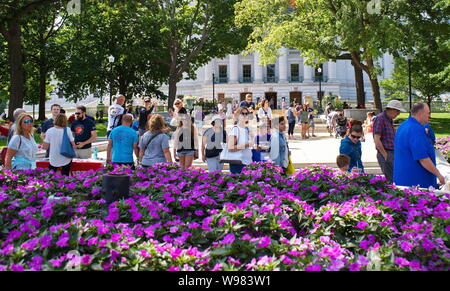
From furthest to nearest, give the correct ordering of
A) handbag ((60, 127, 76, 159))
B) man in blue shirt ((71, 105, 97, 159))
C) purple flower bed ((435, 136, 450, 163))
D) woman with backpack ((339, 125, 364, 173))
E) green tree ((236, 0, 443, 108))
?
1. green tree ((236, 0, 443, 108))
2. purple flower bed ((435, 136, 450, 163))
3. man in blue shirt ((71, 105, 97, 159))
4. handbag ((60, 127, 76, 159))
5. woman with backpack ((339, 125, 364, 173))

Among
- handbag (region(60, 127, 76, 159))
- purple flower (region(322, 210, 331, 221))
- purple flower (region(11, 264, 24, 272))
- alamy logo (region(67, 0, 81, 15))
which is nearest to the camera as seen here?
purple flower (region(11, 264, 24, 272))

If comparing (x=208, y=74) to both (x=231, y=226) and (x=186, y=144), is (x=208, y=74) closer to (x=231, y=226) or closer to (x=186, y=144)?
(x=186, y=144)

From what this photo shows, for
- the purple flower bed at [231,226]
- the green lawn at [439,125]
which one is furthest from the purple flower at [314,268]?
the green lawn at [439,125]

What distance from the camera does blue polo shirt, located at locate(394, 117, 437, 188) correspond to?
6402 mm

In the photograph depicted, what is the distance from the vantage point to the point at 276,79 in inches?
3297

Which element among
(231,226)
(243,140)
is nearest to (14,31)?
(243,140)

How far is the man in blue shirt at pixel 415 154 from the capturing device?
21.0ft

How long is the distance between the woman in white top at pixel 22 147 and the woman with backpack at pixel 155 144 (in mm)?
1849

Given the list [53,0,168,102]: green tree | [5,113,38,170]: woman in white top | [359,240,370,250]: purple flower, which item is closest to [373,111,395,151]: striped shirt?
[359,240,370,250]: purple flower

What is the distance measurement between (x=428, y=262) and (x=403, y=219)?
1320 millimetres

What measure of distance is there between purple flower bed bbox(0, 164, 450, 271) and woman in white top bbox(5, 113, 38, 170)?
6.15 feet

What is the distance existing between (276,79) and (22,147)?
7668 centimetres

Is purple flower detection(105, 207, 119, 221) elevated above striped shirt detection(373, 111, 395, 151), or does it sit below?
below

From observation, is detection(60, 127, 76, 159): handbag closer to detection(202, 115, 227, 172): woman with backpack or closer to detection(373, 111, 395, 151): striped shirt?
detection(202, 115, 227, 172): woman with backpack
